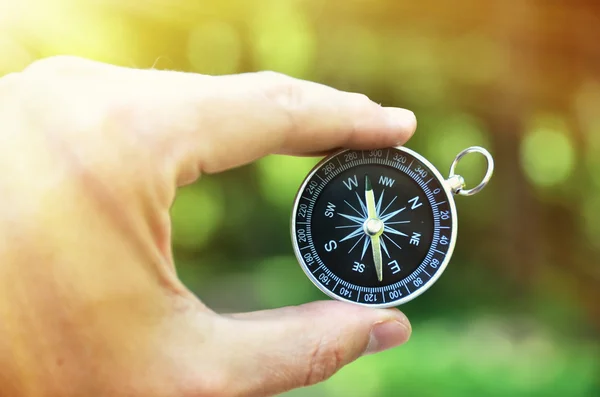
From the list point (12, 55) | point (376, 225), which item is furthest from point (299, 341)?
point (12, 55)

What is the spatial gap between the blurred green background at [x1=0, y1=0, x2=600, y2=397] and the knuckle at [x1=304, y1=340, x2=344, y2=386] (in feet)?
3.37

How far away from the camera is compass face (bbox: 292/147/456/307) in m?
1.34

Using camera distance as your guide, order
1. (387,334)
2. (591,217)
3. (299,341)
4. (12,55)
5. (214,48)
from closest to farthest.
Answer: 1. (299,341)
2. (387,334)
3. (12,55)
4. (214,48)
5. (591,217)

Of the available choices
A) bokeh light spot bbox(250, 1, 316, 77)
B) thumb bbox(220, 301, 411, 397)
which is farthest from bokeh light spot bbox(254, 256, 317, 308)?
thumb bbox(220, 301, 411, 397)

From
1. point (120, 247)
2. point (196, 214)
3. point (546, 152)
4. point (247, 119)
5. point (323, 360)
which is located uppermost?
point (546, 152)

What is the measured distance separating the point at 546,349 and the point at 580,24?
1.48 metres

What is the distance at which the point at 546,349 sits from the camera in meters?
2.29

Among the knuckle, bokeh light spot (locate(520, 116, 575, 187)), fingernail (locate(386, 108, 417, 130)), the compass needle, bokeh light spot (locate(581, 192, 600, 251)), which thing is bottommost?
the knuckle

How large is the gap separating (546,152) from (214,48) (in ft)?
5.23

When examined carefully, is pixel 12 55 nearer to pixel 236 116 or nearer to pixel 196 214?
pixel 196 214

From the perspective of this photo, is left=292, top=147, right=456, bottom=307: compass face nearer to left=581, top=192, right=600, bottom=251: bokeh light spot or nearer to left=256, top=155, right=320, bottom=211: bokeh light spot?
left=256, top=155, right=320, bottom=211: bokeh light spot

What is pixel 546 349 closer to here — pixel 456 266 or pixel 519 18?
pixel 456 266

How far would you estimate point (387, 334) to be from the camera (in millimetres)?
1310

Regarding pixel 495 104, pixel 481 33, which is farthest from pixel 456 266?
pixel 481 33
